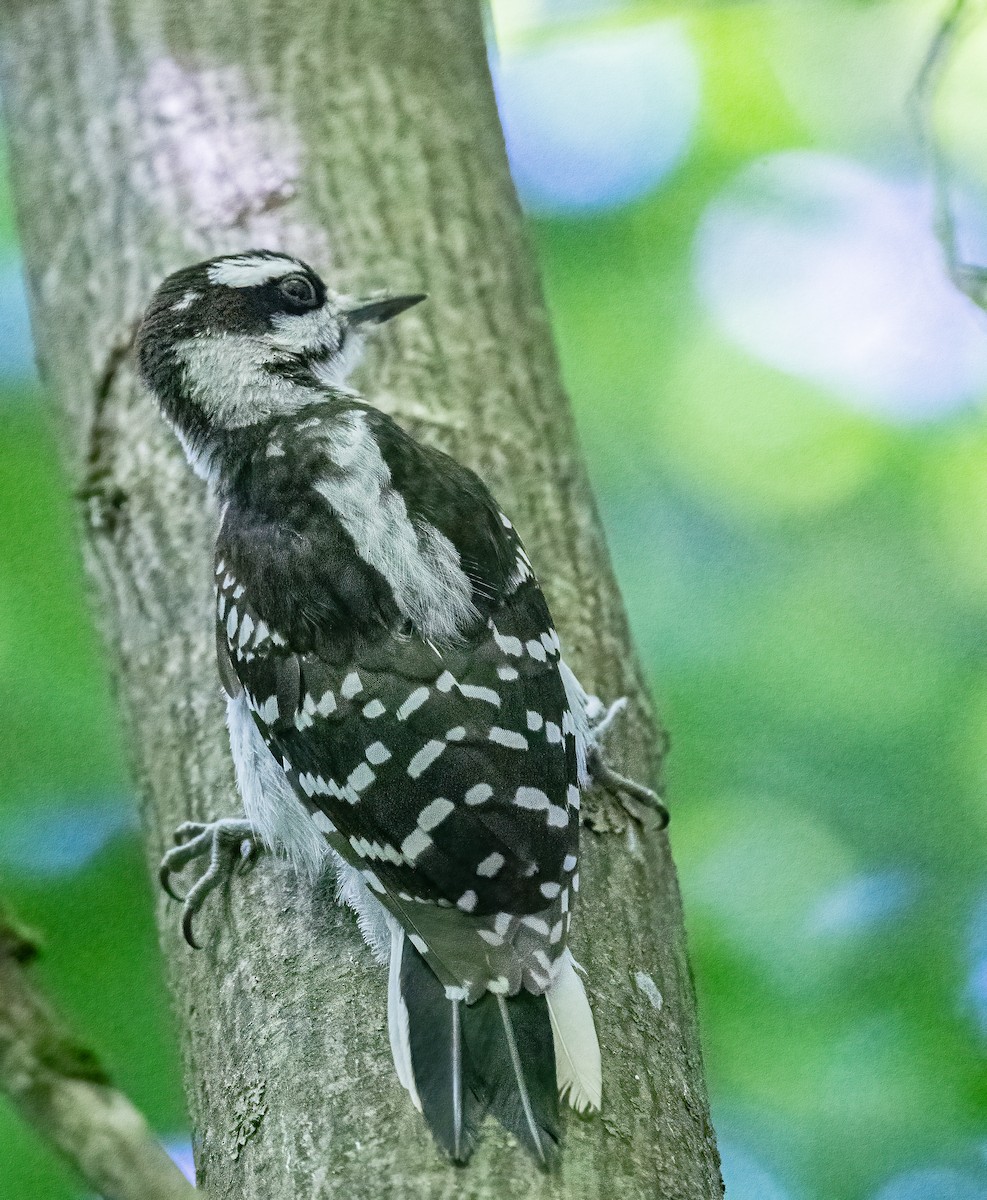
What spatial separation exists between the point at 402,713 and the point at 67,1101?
0.90 m

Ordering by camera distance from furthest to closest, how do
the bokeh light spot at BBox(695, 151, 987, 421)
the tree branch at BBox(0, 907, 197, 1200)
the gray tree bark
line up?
the bokeh light spot at BBox(695, 151, 987, 421) < the gray tree bark < the tree branch at BBox(0, 907, 197, 1200)

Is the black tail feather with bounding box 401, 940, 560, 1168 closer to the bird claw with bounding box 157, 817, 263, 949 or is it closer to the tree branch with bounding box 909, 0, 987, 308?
the bird claw with bounding box 157, 817, 263, 949

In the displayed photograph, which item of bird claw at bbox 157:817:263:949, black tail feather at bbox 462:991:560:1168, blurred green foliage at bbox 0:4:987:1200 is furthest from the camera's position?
blurred green foliage at bbox 0:4:987:1200

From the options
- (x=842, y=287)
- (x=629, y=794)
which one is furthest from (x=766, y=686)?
(x=629, y=794)

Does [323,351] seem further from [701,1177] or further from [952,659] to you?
[952,659]

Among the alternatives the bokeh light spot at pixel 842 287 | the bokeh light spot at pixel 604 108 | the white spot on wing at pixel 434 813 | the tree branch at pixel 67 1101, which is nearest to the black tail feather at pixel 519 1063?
the white spot on wing at pixel 434 813

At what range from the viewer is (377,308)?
2.58 meters

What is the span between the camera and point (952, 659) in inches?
138

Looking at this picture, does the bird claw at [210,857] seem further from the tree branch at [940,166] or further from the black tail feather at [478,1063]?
the tree branch at [940,166]

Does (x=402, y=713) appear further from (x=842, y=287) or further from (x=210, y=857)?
(x=842, y=287)

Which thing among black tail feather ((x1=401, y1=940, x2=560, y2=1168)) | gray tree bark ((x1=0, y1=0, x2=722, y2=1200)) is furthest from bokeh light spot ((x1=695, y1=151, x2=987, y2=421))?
black tail feather ((x1=401, y1=940, x2=560, y2=1168))

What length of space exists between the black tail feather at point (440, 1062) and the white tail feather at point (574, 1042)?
0.38 ft

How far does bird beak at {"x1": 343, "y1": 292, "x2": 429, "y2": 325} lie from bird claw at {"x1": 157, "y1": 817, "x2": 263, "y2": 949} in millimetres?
1022

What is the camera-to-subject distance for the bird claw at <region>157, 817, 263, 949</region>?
213 cm
